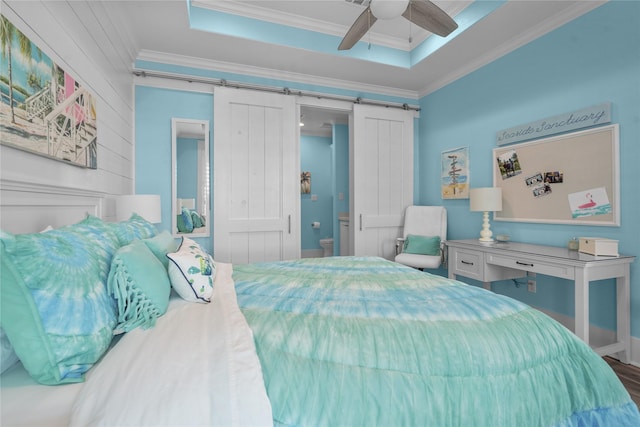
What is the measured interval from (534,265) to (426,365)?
1.88m

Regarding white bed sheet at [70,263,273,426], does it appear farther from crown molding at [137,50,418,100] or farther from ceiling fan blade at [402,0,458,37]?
crown molding at [137,50,418,100]

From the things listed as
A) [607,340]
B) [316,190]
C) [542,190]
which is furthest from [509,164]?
[316,190]

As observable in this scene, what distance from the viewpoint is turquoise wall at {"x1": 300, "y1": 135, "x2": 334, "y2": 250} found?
634 cm

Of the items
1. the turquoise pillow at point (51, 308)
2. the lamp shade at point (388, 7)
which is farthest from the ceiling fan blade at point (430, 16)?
the turquoise pillow at point (51, 308)

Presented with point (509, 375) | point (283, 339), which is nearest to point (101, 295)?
point (283, 339)

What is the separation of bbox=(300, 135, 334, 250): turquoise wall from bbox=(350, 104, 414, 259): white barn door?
2.37 metres

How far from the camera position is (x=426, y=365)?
3.08ft

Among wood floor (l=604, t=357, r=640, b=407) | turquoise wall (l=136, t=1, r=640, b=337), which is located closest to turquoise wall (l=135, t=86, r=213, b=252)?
turquoise wall (l=136, t=1, r=640, b=337)

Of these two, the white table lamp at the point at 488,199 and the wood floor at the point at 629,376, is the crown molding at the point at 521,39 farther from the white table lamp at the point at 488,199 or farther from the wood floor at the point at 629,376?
the wood floor at the point at 629,376

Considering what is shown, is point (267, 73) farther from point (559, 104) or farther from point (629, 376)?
A: point (629, 376)

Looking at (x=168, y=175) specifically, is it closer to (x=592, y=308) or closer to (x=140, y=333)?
(x=140, y=333)

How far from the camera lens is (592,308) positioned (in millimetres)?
2354

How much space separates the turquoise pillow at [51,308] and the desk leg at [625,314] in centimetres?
303

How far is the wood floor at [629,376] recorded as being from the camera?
1.78m
